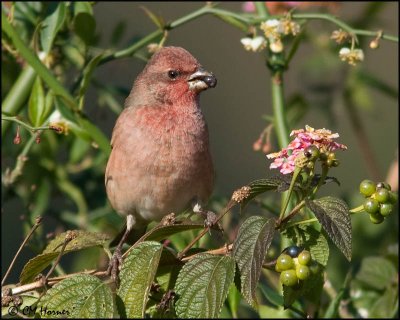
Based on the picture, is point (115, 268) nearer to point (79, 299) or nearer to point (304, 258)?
point (79, 299)

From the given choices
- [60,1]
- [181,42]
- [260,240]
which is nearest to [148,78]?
[60,1]

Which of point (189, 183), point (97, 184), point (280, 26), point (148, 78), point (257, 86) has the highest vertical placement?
point (280, 26)

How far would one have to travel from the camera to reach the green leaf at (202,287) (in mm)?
2328

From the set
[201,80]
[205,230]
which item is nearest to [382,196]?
[205,230]

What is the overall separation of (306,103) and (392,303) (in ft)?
5.30

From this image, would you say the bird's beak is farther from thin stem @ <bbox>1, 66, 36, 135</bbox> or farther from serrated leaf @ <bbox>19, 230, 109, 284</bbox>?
serrated leaf @ <bbox>19, 230, 109, 284</bbox>

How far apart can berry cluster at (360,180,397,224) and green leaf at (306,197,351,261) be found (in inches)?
3.3

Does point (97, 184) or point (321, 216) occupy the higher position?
point (321, 216)

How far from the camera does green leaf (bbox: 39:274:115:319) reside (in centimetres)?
228

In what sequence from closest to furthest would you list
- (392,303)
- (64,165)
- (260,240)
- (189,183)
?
(260,240)
(392,303)
(189,183)
(64,165)

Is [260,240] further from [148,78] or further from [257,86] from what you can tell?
[257,86]

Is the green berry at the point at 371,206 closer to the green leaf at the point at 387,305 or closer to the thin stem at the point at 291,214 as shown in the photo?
the thin stem at the point at 291,214

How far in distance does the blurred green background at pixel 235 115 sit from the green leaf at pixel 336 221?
5.84ft

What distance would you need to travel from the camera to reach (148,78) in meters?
4.24
